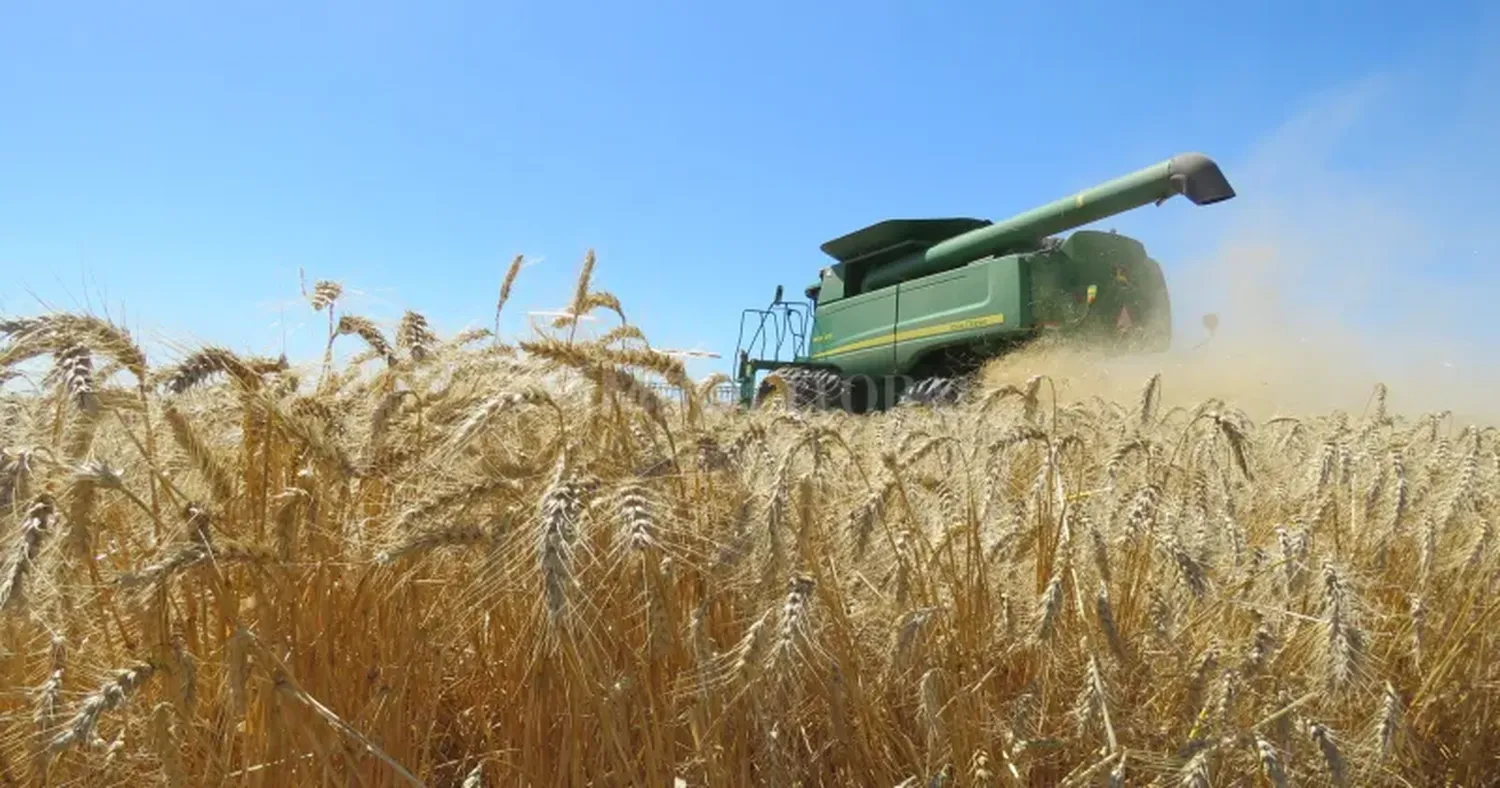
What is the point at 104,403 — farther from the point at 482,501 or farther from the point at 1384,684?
the point at 1384,684

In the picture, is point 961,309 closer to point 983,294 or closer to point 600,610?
point 983,294

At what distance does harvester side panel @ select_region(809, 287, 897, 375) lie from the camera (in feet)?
36.7

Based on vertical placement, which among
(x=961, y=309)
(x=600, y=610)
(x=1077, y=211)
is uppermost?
(x=1077, y=211)

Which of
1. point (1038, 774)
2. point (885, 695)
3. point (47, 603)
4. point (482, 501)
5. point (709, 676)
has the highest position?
point (482, 501)

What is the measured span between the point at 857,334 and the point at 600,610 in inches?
414

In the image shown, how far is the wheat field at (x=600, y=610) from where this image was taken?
1.27 meters

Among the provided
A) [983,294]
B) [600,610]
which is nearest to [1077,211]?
[983,294]

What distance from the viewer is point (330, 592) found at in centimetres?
155

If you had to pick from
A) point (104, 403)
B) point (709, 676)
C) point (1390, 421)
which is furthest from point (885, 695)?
point (1390, 421)

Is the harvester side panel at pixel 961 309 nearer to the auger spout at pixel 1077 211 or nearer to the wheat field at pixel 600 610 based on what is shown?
the auger spout at pixel 1077 211

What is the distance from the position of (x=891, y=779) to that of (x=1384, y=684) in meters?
0.79

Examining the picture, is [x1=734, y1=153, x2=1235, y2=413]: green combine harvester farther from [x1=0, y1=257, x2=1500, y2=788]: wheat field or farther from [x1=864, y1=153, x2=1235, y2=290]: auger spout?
[x1=0, y1=257, x2=1500, y2=788]: wheat field

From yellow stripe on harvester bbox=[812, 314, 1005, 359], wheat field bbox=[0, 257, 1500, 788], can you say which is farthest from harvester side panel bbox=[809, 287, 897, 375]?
wheat field bbox=[0, 257, 1500, 788]

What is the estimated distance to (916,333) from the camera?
34.7 ft
